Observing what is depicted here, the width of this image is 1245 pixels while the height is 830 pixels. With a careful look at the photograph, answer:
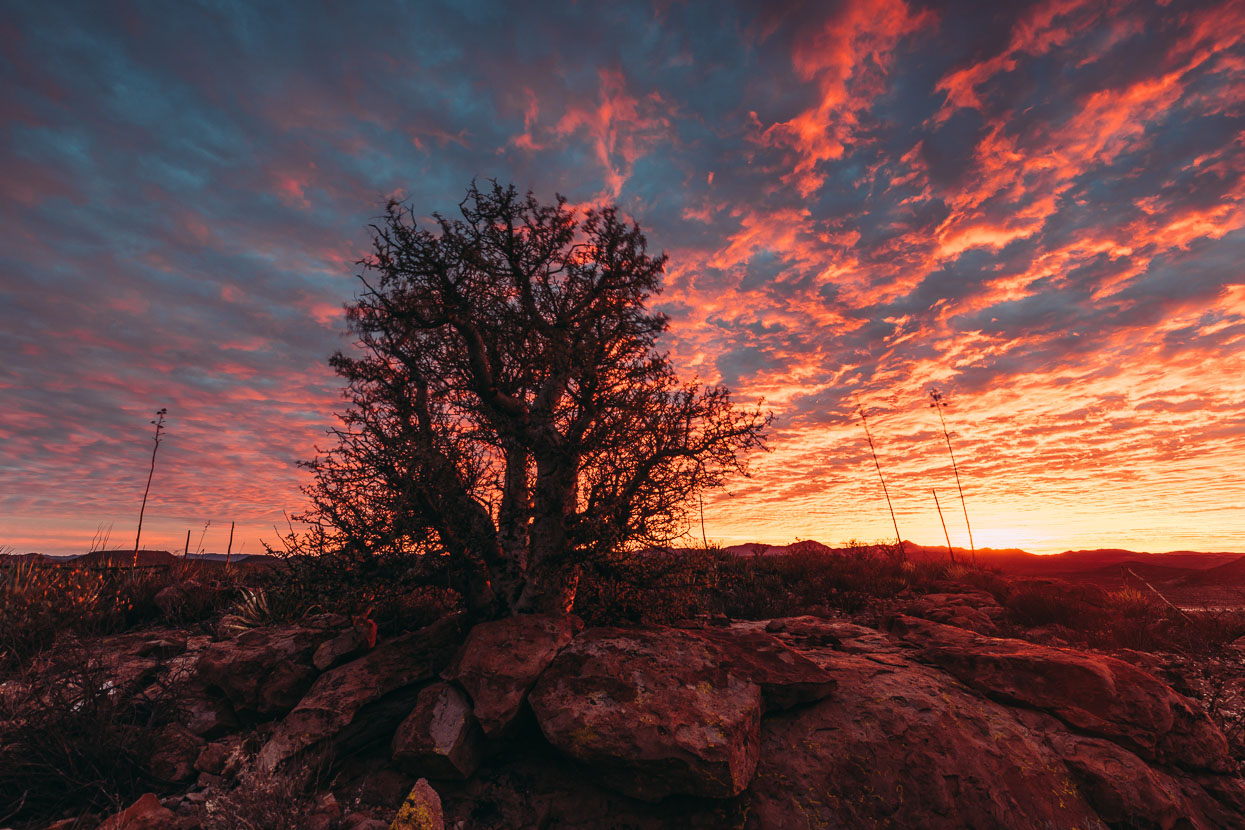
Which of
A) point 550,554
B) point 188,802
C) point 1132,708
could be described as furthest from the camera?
point 550,554

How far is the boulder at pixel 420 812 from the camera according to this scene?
4.24 m

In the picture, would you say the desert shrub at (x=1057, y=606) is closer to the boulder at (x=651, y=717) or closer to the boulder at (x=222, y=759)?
the boulder at (x=651, y=717)

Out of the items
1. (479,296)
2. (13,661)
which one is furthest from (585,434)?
(13,661)

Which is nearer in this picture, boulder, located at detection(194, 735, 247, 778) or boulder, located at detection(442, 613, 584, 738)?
boulder, located at detection(194, 735, 247, 778)

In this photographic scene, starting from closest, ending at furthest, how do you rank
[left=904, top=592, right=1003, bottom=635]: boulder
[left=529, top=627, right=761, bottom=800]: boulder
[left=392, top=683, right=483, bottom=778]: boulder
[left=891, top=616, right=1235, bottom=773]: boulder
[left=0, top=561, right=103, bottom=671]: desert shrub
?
[left=529, top=627, right=761, bottom=800]: boulder < [left=392, top=683, right=483, bottom=778]: boulder < [left=891, top=616, right=1235, bottom=773]: boulder < [left=0, top=561, right=103, bottom=671]: desert shrub < [left=904, top=592, right=1003, bottom=635]: boulder

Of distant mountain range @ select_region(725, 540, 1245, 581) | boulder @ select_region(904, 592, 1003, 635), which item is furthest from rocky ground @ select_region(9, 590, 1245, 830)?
distant mountain range @ select_region(725, 540, 1245, 581)

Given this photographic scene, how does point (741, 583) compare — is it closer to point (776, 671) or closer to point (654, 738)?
point (776, 671)

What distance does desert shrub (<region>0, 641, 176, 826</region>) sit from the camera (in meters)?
4.85

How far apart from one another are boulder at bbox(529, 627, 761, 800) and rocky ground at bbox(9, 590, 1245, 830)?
0.9 inches

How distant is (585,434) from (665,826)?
15.5 ft

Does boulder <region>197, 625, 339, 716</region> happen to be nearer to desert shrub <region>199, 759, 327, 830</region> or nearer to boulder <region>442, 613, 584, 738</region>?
desert shrub <region>199, 759, 327, 830</region>

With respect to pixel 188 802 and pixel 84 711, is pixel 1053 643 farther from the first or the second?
pixel 84 711

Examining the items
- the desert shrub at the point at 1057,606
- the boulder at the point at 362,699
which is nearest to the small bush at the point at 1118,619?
the desert shrub at the point at 1057,606

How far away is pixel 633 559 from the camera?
304 inches
